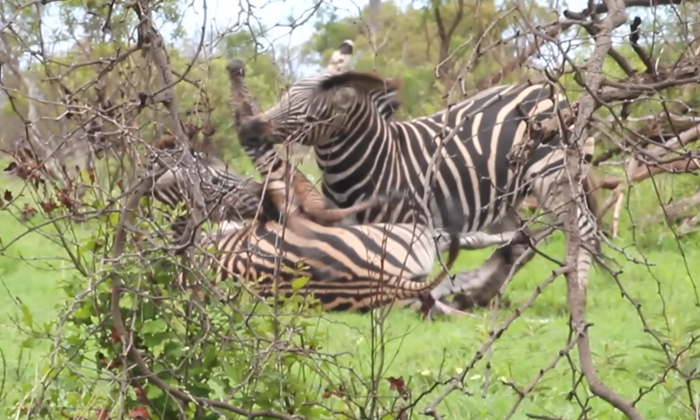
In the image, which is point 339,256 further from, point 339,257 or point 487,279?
point 487,279

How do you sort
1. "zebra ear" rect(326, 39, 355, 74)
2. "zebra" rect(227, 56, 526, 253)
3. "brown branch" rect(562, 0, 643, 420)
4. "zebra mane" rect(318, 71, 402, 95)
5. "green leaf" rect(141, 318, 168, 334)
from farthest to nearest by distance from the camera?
"zebra ear" rect(326, 39, 355, 74)
"zebra mane" rect(318, 71, 402, 95)
"zebra" rect(227, 56, 526, 253)
"green leaf" rect(141, 318, 168, 334)
"brown branch" rect(562, 0, 643, 420)

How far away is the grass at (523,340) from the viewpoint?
282 cm

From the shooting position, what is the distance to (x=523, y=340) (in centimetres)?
383

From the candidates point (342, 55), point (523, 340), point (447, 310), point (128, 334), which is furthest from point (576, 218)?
point (342, 55)

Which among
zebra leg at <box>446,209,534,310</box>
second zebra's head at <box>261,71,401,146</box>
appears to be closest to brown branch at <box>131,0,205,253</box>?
Result: second zebra's head at <box>261,71,401,146</box>

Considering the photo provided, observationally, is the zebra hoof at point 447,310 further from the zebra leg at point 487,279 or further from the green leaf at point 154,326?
the green leaf at point 154,326

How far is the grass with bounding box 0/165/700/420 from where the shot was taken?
2.82 metres

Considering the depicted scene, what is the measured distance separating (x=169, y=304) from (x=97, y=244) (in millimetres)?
252

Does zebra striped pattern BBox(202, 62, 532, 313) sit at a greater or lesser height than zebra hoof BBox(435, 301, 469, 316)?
greater

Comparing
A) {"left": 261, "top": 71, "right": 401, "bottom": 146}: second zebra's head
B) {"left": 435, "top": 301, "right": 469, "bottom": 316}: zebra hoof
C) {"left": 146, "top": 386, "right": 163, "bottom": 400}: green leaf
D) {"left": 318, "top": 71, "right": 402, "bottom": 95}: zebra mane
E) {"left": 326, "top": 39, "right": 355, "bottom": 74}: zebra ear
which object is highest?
{"left": 326, "top": 39, "right": 355, "bottom": 74}: zebra ear

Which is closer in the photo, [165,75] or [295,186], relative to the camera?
[165,75]

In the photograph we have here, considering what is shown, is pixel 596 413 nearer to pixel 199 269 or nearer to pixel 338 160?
pixel 199 269

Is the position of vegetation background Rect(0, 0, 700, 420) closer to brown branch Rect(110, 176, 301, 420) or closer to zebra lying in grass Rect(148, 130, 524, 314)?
brown branch Rect(110, 176, 301, 420)

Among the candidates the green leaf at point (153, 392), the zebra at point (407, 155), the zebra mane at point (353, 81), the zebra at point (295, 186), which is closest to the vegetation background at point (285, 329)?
the green leaf at point (153, 392)
